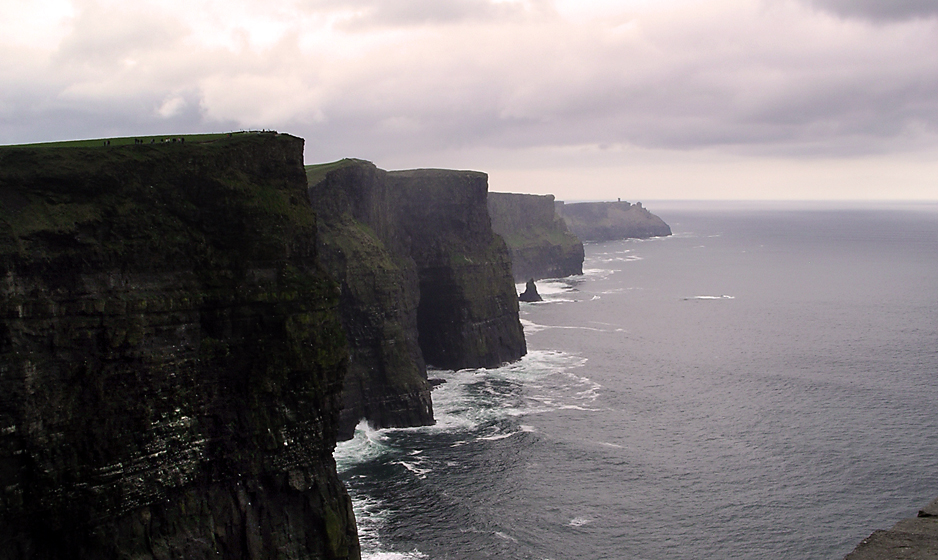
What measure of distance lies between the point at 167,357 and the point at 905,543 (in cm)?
4149

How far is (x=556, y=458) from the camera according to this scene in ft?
269

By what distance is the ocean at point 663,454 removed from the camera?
64125 mm

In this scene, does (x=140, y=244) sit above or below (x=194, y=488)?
above

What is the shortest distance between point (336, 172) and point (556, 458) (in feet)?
139

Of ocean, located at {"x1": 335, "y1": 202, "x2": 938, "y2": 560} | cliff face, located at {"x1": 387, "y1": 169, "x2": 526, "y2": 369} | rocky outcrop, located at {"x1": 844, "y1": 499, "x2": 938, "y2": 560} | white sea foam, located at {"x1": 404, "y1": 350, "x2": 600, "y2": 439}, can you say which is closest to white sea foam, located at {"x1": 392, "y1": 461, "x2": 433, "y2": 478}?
ocean, located at {"x1": 335, "y1": 202, "x2": 938, "y2": 560}

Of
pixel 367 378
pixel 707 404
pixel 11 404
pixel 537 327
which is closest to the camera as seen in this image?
pixel 11 404

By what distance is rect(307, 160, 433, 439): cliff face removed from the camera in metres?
92.9

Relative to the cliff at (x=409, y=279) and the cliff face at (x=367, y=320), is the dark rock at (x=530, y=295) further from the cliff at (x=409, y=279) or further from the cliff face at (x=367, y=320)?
the cliff face at (x=367, y=320)

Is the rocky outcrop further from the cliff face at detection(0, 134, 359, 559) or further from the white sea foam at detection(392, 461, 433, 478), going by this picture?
the white sea foam at detection(392, 461, 433, 478)

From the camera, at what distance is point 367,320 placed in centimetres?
9438

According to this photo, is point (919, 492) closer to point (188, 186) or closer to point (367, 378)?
point (367, 378)

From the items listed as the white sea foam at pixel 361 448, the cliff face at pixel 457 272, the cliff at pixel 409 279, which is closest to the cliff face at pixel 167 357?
the white sea foam at pixel 361 448

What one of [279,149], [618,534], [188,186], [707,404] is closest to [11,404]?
[188,186]

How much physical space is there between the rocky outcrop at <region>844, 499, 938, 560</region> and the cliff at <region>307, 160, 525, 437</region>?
5900 cm
